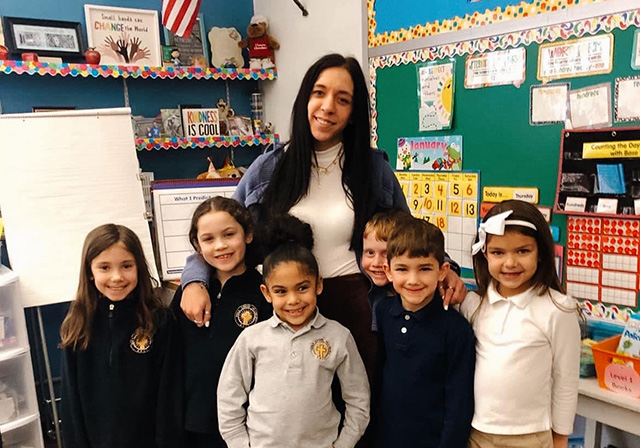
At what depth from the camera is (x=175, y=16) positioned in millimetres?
2953

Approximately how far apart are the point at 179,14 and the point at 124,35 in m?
0.44

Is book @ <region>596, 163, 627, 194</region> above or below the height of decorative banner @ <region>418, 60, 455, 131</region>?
below

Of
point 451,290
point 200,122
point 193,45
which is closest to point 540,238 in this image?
point 451,290

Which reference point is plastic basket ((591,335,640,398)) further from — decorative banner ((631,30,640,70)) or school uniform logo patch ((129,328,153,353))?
school uniform logo patch ((129,328,153,353))

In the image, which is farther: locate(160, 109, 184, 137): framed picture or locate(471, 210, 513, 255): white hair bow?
locate(160, 109, 184, 137): framed picture

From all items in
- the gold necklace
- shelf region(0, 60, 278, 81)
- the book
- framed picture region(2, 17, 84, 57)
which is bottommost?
the book

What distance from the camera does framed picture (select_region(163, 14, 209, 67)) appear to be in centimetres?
334

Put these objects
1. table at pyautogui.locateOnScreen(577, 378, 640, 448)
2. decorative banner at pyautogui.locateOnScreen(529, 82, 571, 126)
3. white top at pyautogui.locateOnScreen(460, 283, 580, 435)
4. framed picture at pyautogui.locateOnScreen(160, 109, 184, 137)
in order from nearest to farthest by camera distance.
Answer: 1. white top at pyautogui.locateOnScreen(460, 283, 580, 435)
2. table at pyautogui.locateOnScreen(577, 378, 640, 448)
3. decorative banner at pyautogui.locateOnScreen(529, 82, 571, 126)
4. framed picture at pyautogui.locateOnScreen(160, 109, 184, 137)

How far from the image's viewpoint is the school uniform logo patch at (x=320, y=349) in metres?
1.43

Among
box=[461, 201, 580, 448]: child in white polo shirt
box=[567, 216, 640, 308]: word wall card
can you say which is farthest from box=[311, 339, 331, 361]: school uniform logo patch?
box=[567, 216, 640, 308]: word wall card

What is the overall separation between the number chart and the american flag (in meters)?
1.51

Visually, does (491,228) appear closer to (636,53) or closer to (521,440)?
(521,440)

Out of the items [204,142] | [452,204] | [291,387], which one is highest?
[204,142]

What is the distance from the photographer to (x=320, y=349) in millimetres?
1433
